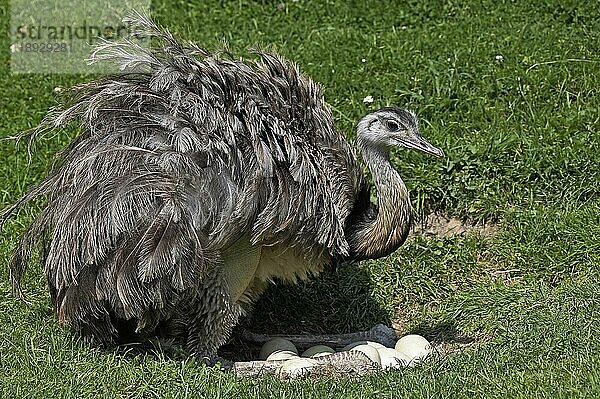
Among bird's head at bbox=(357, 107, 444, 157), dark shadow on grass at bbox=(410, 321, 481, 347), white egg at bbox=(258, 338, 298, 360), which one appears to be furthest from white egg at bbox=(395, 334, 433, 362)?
bird's head at bbox=(357, 107, 444, 157)

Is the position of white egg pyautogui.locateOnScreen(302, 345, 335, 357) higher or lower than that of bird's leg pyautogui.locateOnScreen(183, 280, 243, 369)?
lower

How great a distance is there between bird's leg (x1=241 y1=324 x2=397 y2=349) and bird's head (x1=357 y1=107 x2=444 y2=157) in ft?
3.77

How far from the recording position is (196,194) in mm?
5879

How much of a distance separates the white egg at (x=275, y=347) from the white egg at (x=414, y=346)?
62 cm

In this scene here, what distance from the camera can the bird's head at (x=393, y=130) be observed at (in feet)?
21.6

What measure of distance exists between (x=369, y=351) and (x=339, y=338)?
0.65 metres

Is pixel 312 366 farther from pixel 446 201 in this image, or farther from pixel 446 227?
pixel 446 201

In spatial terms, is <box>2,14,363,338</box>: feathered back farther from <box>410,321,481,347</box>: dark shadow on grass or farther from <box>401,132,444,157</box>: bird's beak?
<box>410,321,481,347</box>: dark shadow on grass

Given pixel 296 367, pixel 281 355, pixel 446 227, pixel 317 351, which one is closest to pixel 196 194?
pixel 296 367

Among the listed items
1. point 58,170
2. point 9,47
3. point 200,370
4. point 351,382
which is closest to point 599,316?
point 351,382

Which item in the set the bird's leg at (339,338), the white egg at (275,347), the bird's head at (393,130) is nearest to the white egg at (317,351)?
the white egg at (275,347)

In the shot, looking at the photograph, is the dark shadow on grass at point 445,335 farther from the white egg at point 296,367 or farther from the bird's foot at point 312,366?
the white egg at point 296,367

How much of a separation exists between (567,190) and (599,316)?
1749mm

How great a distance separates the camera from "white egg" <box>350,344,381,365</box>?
20.6 ft
